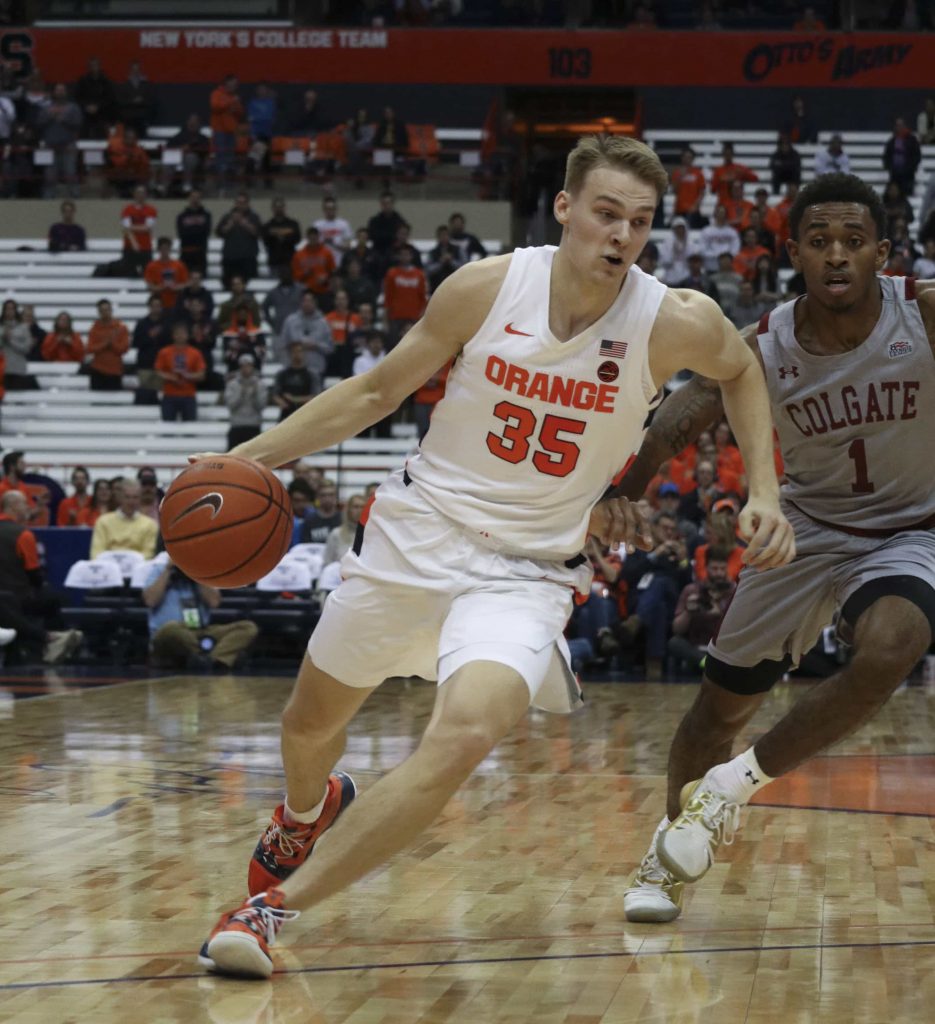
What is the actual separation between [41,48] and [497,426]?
Answer: 24843mm

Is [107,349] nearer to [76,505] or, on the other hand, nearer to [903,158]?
[76,505]

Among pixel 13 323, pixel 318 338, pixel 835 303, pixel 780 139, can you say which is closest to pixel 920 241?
pixel 780 139

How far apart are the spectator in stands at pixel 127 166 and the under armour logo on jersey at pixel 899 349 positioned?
67.1 ft

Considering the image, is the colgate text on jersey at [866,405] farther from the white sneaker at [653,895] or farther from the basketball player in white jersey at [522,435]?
the white sneaker at [653,895]

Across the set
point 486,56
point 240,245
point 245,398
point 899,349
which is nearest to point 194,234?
point 240,245

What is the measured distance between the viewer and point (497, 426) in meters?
4.19

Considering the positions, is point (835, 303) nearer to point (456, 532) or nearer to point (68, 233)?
point (456, 532)

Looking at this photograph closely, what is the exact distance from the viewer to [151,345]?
64.7 ft

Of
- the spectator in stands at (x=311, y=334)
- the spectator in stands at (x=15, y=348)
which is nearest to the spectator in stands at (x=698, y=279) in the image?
the spectator in stands at (x=311, y=334)

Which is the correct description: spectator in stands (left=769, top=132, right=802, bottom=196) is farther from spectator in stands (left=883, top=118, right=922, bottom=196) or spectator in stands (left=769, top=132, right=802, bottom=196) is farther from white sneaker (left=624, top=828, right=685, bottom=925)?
white sneaker (left=624, top=828, right=685, bottom=925)

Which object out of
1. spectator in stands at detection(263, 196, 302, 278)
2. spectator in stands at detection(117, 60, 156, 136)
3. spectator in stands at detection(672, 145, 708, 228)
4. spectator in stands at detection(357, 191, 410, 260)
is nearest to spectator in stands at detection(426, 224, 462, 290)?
spectator in stands at detection(357, 191, 410, 260)

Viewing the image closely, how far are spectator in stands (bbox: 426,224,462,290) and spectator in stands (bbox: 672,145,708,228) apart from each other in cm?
372

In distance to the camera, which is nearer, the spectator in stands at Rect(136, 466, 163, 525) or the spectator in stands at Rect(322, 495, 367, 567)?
the spectator in stands at Rect(322, 495, 367, 567)

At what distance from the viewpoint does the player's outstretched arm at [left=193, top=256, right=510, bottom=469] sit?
419cm
